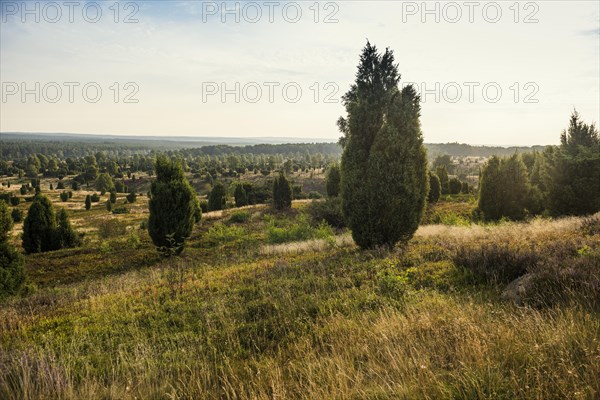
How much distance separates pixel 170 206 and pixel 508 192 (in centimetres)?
2169

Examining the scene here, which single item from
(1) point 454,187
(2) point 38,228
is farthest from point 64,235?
(1) point 454,187

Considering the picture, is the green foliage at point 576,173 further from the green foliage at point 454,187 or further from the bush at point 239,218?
the green foliage at point 454,187

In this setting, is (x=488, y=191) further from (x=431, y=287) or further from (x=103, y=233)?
(x=103, y=233)

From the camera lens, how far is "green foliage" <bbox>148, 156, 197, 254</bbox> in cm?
1781

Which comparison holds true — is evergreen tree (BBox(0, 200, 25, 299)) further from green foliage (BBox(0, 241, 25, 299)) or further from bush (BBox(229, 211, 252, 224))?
bush (BBox(229, 211, 252, 224))

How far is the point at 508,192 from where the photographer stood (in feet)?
72.0

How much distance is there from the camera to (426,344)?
3.65 metres

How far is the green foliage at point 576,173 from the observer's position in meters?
18.0

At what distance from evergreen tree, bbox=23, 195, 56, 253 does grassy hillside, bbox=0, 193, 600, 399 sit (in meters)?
19.7

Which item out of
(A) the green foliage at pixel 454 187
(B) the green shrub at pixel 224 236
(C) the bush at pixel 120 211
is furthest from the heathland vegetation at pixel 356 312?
(C) the bush at pixel 120 211

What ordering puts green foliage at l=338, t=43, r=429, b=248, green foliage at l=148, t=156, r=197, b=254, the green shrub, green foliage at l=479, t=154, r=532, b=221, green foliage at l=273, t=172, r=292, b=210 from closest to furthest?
green foliage at l=338, t=43, r=429, b=248, green foliage at l=148, t=156, r=197, b=254, green foliage at l=479, t=154, r=532, b=221, the green shrub, green foliage at l=273, t=172, r=292, b=210

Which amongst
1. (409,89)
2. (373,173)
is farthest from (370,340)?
(409,89)

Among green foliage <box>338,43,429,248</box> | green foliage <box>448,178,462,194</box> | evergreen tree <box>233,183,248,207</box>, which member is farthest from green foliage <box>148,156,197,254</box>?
green foliage <box>448,178,462,194</box>

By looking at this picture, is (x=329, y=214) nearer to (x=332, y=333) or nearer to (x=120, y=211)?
(x=332, y=333)
